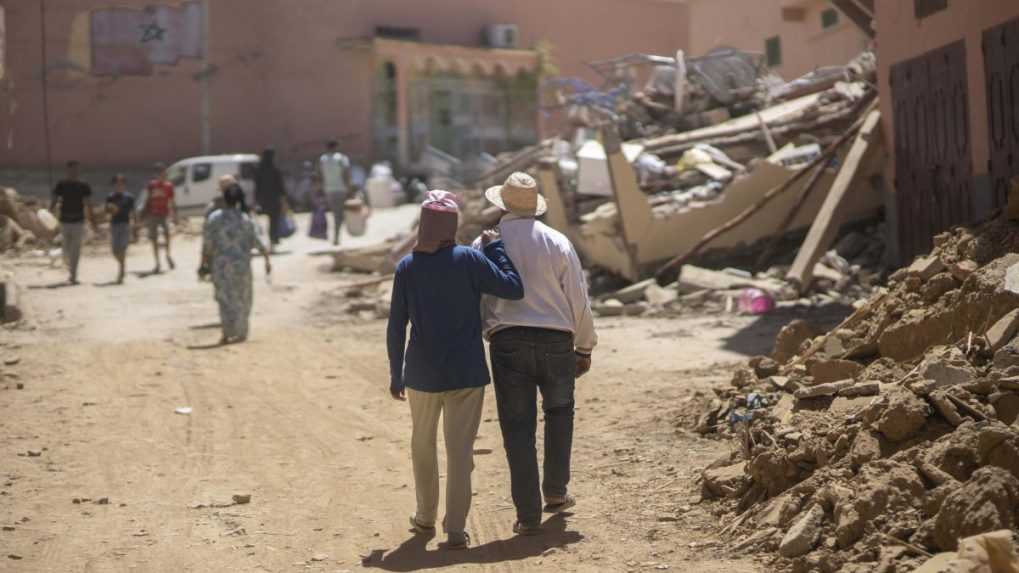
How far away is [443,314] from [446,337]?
0.33ft

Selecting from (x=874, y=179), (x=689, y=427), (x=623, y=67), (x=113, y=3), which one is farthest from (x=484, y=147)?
(x=689, y=427)

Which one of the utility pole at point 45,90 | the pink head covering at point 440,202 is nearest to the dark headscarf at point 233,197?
the pink head covering at point 440,202

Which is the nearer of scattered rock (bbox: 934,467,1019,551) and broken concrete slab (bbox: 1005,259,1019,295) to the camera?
scattered rock (bbox: 934,467,1019,551)

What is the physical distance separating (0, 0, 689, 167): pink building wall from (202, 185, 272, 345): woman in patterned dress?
1802cm

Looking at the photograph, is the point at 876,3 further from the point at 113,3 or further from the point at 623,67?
the point at 113,3

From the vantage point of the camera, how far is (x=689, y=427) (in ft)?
28.8

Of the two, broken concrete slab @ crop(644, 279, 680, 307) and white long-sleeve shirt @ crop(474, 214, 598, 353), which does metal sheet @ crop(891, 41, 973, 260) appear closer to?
broken concrete slab @ crop(644, 279, 680, 307)

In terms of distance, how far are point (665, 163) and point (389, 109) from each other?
2063 centimetres

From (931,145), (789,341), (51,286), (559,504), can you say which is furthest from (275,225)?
(559,504)

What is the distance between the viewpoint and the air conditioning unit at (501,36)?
40.3 meters

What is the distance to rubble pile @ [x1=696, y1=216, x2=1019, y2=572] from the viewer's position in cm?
524

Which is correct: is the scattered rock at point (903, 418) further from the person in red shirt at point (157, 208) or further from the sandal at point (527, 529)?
the person in red shirt at point (157, 208)

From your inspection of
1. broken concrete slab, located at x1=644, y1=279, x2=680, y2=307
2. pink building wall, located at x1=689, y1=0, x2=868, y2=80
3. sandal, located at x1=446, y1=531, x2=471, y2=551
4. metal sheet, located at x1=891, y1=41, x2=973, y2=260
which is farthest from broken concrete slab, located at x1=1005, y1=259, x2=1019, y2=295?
pink building wall, located at x1=689, y1=0, x2=868, y2=80

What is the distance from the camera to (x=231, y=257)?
1407 cm
